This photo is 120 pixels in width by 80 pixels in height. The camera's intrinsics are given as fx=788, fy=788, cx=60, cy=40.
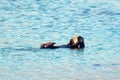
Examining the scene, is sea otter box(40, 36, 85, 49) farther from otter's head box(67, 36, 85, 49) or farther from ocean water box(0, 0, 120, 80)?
ocean water box(0, 0, 120, 80)

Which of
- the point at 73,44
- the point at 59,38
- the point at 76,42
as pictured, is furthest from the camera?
the point at 59,38

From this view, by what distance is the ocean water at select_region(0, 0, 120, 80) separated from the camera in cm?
2822

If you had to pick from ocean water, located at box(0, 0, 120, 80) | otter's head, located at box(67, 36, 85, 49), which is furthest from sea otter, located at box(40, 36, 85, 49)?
ocean water, located at box(0, 0, 120, 80)

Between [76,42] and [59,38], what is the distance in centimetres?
342

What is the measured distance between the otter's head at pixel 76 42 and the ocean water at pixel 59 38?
0.38 m

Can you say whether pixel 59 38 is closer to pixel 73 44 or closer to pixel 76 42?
pixel 73 44

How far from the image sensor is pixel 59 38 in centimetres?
3619

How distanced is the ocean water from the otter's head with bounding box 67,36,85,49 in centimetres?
38

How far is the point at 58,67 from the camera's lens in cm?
2903

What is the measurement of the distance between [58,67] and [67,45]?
4.21 m

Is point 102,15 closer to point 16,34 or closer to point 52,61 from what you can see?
point 16,34

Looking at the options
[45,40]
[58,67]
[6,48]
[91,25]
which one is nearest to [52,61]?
[58,67]

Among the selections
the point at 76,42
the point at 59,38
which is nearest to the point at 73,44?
the point at 76,42

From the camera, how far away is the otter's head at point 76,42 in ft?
108
